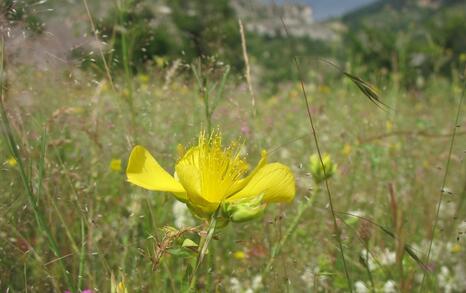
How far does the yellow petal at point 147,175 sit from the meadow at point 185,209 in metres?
0.07

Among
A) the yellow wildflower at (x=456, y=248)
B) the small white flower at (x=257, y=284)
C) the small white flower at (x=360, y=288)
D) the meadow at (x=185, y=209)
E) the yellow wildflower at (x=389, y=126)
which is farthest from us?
the yellow wildflower at (x=389, y=126)

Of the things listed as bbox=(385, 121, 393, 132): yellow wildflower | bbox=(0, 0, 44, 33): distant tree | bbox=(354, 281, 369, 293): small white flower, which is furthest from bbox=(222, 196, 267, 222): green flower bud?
bbox=(385, 121, 393, 132): yellow wildflower

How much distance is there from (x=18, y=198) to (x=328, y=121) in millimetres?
2559

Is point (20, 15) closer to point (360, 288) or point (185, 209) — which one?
point (185, 209)

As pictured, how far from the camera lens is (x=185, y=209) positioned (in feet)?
5.77

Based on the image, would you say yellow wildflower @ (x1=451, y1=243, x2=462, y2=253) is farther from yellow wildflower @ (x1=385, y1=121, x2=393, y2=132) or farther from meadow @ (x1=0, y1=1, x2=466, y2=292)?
yellow wildflower @ (x1=385, y1=121, x2=393, y2=132)

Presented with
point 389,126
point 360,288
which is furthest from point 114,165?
point 389,126

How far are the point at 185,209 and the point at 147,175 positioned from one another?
3.13ft

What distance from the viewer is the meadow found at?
38.9 inches

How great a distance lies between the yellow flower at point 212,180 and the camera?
792 mm

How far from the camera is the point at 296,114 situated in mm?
4457

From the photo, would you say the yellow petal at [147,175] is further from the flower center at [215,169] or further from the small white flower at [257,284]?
the small white flower at [257,284]

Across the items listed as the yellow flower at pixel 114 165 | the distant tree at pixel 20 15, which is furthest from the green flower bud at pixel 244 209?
the yellow flower at pixel 114 165

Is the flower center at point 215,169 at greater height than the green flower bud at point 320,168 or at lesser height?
greater
